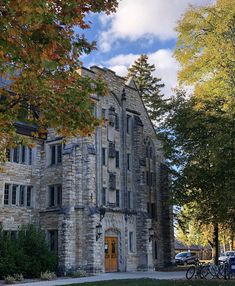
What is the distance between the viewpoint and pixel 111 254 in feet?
97.3

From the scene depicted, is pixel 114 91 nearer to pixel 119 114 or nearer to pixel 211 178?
pixel 119 114

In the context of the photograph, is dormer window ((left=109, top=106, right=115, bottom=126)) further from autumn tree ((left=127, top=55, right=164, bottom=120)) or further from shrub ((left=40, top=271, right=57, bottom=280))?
autumn tree ((left=127, top=55, right=164, bottom=120))

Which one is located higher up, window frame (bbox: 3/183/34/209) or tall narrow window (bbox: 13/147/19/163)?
tall narrow window (bbox: 13/147/19/163)

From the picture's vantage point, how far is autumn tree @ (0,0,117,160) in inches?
306

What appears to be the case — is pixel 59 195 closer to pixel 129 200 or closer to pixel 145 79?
pixel 129 200

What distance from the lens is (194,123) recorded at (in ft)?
87.4

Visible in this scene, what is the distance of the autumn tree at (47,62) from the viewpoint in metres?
7.78

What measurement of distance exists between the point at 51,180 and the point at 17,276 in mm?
7951

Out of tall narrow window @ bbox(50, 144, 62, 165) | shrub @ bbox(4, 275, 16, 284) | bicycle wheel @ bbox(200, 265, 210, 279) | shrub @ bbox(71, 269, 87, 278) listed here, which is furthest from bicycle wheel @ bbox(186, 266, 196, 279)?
tall narrow window @ bbox(50, 144, 62, 165)

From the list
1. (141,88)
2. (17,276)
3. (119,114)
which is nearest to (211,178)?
(119,114)

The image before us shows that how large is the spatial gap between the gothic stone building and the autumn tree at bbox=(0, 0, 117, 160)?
15.8 meters

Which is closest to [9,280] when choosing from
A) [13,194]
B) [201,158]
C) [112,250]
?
[13,194]

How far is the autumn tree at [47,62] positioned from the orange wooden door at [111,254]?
61.0 ft

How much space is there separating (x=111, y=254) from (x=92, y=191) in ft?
15.6
